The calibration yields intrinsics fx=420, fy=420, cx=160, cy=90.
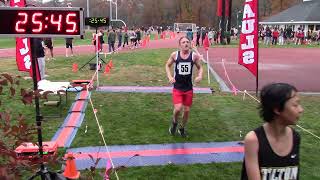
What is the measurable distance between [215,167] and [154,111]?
162 inches

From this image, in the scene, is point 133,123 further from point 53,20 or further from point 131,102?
point 53,20

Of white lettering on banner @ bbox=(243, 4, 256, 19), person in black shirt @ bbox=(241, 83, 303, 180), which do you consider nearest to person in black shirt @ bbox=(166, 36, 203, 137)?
white lettering on banner @ bbox=(243, 4, 256, 19)

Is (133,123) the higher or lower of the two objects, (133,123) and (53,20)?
the lower

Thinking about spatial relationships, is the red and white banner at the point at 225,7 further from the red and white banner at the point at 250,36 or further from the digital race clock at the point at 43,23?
the digital race clock at the point at 43,23

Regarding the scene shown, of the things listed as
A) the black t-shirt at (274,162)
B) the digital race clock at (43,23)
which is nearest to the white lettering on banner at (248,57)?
the digital race clock at (43,23)

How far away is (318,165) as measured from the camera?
6.85 meters

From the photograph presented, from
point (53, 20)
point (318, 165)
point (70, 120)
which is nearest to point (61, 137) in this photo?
point (70, 120)

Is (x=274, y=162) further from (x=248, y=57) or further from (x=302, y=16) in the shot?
(x=302, y=16)

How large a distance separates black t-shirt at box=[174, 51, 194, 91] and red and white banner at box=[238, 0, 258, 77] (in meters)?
4.23

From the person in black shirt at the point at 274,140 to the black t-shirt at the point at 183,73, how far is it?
5093 millimetres

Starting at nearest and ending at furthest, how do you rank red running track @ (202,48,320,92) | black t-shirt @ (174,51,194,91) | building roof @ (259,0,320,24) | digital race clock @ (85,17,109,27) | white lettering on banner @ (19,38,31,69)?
black t-shirt @ (174,51,194,91), white lettering on banner @ (19,38,31,69), digital race clock @ (85,17,109,27), red running track @ (202,48,320,92), building roof @ (259,0,320,24)

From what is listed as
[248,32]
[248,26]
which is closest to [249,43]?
[248,32]

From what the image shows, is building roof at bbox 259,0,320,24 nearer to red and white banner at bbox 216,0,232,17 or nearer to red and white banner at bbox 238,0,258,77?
red and white banner at bbox 216,0,232,17

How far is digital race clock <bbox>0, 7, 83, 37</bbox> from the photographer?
459 centimetres
